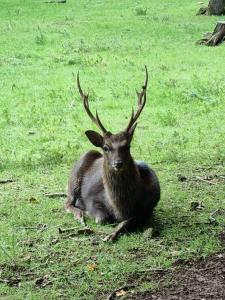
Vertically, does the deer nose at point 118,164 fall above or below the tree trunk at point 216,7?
below

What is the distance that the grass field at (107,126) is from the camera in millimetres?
5938

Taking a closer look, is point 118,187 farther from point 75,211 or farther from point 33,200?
point 33,200

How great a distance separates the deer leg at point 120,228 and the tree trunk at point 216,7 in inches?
622

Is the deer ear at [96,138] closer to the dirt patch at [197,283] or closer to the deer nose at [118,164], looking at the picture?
the deer nose at [118,164]

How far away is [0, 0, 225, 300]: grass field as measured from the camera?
5.94m

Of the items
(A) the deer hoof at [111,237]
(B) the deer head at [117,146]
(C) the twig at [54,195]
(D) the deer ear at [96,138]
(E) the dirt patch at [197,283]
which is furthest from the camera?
(C) the twig at [54,195]

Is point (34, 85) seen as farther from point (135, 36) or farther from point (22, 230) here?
point (22, 230)

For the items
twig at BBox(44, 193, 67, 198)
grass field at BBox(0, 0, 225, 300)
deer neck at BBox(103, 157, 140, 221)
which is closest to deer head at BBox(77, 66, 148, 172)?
deer neck at BBox(103, 157, 140, 221)

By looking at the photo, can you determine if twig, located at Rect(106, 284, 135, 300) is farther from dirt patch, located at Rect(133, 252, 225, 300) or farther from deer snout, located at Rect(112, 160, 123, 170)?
deer snout, located at Rect(112, 160, 123, 170)

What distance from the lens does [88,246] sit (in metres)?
6.33

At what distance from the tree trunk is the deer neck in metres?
15.5

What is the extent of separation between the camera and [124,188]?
6805mm

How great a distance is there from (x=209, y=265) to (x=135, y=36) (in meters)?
13.1

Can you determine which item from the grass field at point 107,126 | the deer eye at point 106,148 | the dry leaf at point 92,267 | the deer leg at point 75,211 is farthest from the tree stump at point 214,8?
the dry leaf at point 92,267
